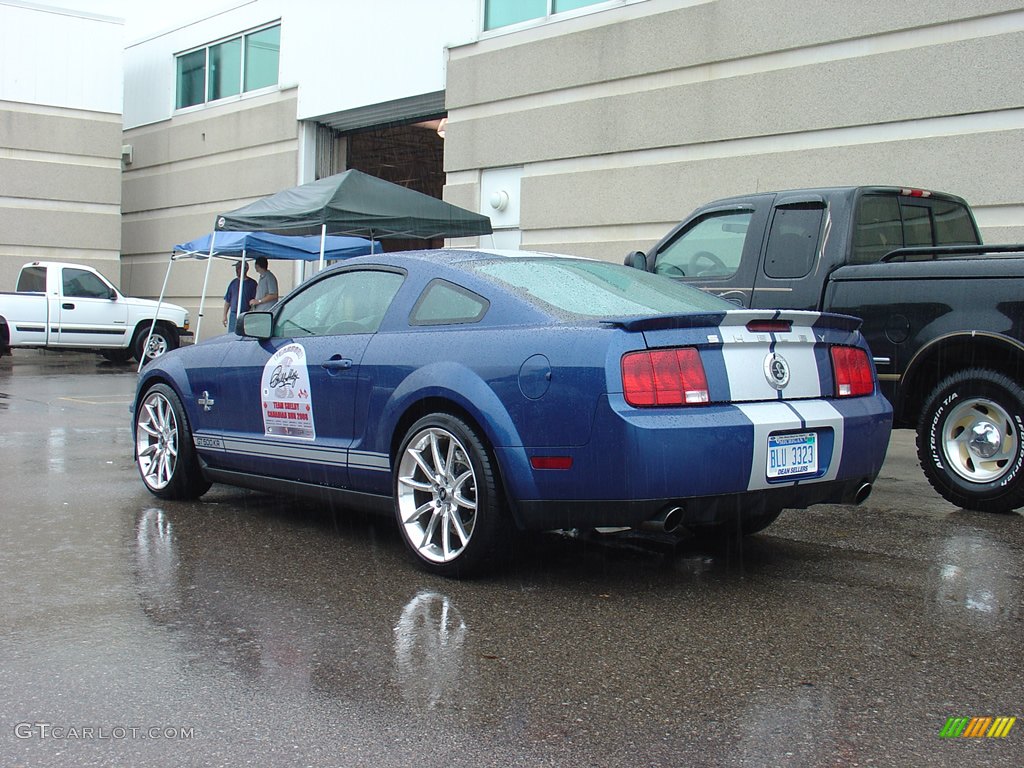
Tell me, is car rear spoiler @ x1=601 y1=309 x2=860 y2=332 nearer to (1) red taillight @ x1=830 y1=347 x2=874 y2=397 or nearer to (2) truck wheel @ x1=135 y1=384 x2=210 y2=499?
(1) red taillight @ x1=830 y1=347 x2=874 y2=397

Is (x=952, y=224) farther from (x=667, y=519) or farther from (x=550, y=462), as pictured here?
(x=550, y=462)

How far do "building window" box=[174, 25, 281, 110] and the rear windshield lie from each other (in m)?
18.0

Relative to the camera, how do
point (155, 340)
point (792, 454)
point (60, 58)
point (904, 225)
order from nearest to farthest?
point (792, 454) → point (904, 225) → point (155, 340) → point (60, 58)

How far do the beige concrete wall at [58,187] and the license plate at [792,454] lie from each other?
23.5 meters

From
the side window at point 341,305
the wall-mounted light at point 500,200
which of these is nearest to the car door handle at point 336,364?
the side window at point 341,305

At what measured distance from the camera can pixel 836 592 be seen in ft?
15.4

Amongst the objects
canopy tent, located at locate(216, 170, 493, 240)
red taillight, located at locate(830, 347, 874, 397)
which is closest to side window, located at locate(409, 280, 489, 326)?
red taillight, located at locate(830, 347, 874, 397)

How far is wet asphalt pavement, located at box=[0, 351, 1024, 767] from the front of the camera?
3096 millimetres

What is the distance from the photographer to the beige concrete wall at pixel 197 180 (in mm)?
22156

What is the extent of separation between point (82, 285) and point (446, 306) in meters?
17.1

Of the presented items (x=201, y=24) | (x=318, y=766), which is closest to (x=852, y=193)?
(x=318, y=766)

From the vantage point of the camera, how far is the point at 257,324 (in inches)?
241

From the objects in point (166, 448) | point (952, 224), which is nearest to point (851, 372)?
point (952, 224)

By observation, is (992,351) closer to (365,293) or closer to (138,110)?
(365,293)
